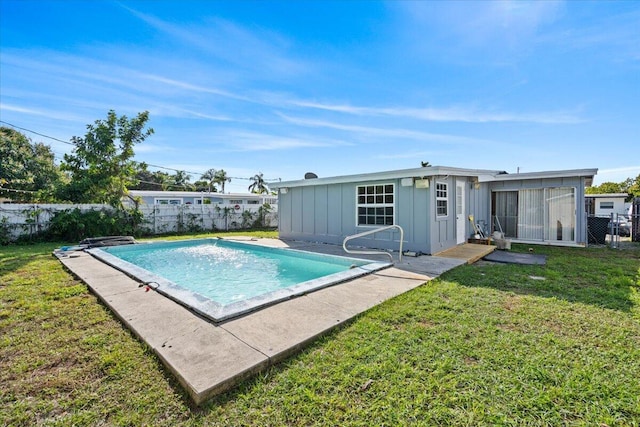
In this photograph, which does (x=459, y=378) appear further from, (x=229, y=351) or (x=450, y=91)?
(x=450, y=91)

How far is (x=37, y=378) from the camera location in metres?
2.34

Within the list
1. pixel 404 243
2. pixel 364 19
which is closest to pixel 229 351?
pixel 404 243

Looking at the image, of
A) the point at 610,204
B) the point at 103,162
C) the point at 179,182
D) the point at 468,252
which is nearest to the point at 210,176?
the point at 179,182

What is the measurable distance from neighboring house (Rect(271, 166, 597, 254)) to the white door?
0.03 metres

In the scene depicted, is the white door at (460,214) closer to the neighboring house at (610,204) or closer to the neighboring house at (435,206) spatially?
the neighboring house at (435,206)

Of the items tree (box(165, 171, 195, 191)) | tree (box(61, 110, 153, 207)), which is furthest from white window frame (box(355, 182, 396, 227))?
tree (box(165, 171, 195, 191))

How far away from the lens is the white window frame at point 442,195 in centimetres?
811

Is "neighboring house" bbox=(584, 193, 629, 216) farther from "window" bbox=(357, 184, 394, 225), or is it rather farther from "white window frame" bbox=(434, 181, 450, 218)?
"window" bbox=(357, 184, 394, 225)

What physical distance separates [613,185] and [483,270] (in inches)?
1854

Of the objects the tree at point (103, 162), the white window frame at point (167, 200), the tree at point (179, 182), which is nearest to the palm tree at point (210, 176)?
the tree at point (179, 182)

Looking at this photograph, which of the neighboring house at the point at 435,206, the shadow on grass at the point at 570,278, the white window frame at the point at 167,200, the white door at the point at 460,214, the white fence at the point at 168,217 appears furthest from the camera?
the white window frame at the point at 167,200

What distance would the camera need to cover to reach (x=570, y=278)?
539 cm

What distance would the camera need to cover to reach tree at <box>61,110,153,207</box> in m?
13.4

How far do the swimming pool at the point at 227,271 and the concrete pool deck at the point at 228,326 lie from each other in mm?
173
